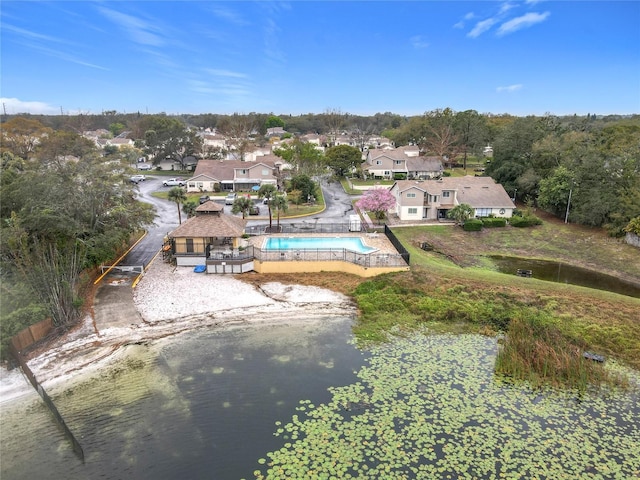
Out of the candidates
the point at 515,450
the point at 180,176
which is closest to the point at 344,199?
the point at 180,176

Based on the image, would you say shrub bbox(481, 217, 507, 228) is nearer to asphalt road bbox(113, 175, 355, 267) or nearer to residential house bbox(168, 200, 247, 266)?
asphalt road bbox(113, 175, 355, 267)

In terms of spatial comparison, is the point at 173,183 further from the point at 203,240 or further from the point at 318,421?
the point at 318,421

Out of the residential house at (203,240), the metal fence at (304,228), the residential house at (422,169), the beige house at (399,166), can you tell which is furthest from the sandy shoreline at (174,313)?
the residential house at (422,169)

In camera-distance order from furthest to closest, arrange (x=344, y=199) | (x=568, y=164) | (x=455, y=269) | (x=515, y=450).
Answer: (x=344, y=199) → (x=568, y=164) → (x=455, y=269) → (x=515, y=450)

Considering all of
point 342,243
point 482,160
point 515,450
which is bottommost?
point 515,450

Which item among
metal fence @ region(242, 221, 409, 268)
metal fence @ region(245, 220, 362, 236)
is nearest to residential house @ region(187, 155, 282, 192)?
metal fence @ region(245, 220, 362, 236)

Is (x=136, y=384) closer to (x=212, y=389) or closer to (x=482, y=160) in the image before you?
(x=212, y=389)
